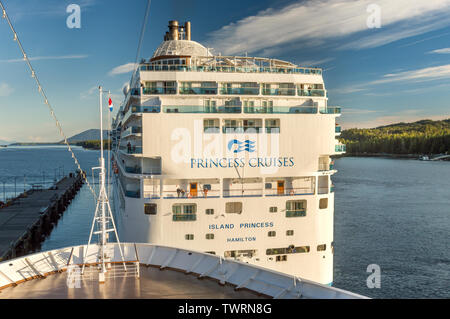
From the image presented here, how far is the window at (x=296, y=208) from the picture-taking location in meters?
19.2

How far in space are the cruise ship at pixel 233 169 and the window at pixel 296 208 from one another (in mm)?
50

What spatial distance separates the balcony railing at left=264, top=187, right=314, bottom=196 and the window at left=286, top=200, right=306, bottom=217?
0.47 meters

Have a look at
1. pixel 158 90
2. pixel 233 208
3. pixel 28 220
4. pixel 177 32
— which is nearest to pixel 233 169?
pixel 233 208

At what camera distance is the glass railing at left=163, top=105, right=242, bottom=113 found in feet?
62.0

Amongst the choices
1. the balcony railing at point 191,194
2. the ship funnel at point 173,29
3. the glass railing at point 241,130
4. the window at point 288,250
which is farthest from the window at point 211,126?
the ship funnel at point 173,29

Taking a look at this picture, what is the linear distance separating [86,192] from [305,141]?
67.2 m

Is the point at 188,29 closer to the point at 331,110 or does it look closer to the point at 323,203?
the point at 331,110

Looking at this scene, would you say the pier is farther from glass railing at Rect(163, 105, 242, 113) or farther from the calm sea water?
glass railing at Rect(163, 105, 242, 113)

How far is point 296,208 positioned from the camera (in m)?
19.6

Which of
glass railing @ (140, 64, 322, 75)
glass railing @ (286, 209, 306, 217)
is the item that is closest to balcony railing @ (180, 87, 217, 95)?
glass railing @ (140, 64, 322, 75)

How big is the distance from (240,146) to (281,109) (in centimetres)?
296

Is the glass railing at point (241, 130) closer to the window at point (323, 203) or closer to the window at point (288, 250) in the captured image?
the window at point (323, 203)
